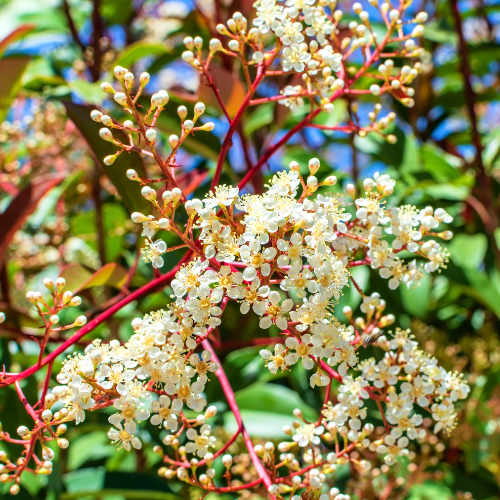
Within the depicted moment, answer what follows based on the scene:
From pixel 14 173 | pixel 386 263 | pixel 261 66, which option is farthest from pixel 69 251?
pixel 386 263

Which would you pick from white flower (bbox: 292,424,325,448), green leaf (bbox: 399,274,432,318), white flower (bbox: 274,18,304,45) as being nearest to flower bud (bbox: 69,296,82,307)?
white flower (bbox: 292,424,325,448)

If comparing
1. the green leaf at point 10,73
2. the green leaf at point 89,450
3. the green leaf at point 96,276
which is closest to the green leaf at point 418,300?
the green leaf at point 96,276

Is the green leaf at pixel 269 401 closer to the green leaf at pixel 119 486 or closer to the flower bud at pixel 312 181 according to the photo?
the green leaf at pixel 119 486

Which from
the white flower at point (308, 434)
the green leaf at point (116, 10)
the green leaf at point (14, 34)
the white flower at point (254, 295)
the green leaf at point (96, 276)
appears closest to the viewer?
the white flower at point (254, 295)

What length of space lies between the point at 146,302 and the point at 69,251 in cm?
53

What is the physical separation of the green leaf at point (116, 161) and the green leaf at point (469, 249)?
877mm

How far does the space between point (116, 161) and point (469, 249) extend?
107 centimetres

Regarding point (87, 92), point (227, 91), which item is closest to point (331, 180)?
point (227, 91)

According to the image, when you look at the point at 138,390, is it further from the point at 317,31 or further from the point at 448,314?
the point at 448,314

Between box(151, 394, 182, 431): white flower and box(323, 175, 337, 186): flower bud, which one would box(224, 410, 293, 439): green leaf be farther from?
box(323, 175, 337, 186): flower bud

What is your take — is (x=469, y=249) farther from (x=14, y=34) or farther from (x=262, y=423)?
(x=14, y=34)

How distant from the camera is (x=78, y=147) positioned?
6.38ft

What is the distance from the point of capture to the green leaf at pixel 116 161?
0.91 m

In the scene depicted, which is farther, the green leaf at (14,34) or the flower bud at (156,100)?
the green leaf at (14,34)
